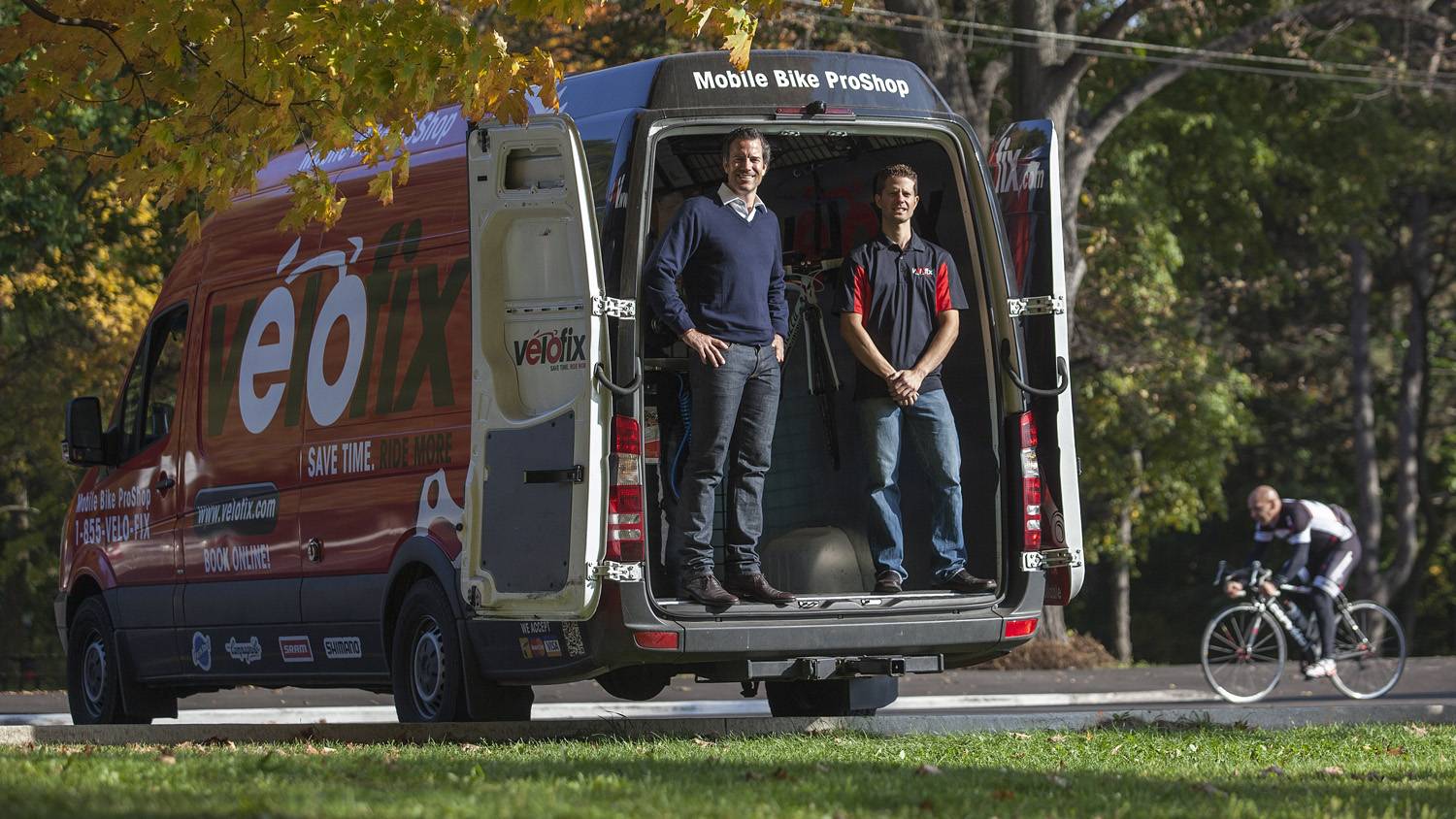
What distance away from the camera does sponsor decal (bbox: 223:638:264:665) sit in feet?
34.3

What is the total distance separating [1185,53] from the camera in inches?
895

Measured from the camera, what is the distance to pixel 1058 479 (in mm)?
9172

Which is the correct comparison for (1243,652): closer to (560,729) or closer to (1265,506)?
(1265,506)

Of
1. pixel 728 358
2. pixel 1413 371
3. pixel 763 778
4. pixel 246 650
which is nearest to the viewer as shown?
pixel 763 778

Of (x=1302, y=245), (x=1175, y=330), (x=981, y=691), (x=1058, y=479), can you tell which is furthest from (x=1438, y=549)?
(x=1058, y=479)

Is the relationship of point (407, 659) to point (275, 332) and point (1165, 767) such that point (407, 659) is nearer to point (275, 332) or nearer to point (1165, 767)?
point (275, 332)

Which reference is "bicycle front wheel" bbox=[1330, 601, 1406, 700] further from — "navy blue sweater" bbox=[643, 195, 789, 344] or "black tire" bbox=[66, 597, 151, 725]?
"black tire" bbox=[66, 597, 151, 725]

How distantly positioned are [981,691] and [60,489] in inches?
635

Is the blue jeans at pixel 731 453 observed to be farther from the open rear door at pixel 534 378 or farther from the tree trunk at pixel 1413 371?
the tree trunk at pixel 1413 371

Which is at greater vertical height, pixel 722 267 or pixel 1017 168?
pixel 1017 168

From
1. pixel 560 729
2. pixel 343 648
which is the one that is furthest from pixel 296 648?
pixel 560 729

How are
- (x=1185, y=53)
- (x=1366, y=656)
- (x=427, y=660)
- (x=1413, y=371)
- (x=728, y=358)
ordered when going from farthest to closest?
(x=1413, y=371), (x=1185, y=53), (x=1366, y=656), (x=427, y=660), (x=728, y=358)

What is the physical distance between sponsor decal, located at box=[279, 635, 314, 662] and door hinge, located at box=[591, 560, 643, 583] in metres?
2.45

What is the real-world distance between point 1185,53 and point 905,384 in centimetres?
1463
